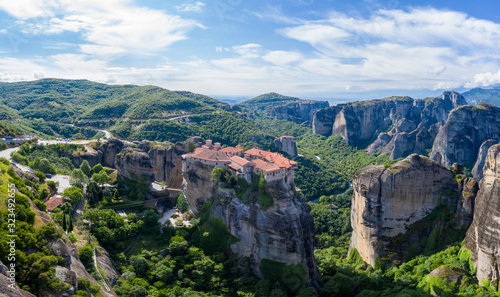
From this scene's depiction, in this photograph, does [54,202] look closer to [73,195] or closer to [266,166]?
[73,195]

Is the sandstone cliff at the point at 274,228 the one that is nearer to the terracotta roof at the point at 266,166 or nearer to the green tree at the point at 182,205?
the terracotta roof at the point at 266,166

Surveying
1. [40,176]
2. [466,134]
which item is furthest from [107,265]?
[466,134]

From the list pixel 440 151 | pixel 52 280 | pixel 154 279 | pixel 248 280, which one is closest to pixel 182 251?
pixel 154 279

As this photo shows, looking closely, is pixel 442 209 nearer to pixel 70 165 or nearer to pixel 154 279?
pixel 154 279

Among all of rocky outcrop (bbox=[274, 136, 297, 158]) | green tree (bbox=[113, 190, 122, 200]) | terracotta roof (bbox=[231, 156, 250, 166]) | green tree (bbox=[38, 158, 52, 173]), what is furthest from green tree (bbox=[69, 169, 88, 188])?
rocky outcrop (bbox=[274, 136, 297, 158])

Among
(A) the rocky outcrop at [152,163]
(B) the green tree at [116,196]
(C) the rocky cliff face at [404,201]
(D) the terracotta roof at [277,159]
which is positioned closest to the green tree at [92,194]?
(B) the green tree at [116,196]

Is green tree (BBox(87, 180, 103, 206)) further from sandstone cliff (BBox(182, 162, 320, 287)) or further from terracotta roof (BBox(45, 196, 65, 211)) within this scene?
sandstone cliff (BBox(182, 162, 320, 287))
